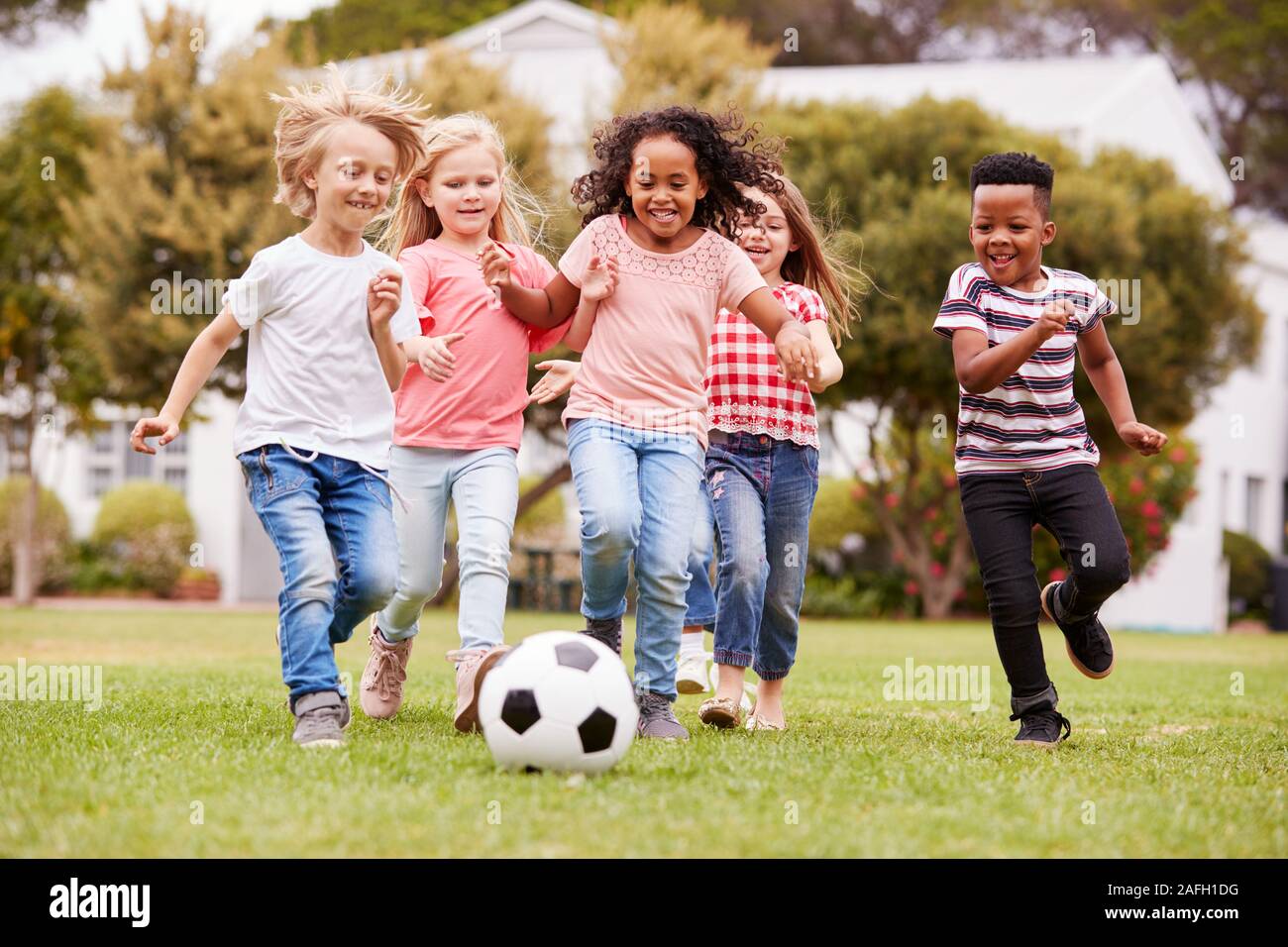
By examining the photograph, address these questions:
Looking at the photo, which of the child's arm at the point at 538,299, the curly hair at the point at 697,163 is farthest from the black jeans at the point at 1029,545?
the child's arm at the point at 538,299

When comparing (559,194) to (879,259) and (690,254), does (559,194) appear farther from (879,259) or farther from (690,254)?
(690,254)

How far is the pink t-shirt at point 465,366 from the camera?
209 inches

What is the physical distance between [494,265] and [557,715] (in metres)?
1.72

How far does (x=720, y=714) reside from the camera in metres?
5.45

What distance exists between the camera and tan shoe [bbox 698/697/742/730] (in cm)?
545

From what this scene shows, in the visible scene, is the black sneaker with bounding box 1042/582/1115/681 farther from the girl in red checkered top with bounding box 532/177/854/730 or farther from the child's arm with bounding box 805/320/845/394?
the child's arm with bounding box 805/320/845/394

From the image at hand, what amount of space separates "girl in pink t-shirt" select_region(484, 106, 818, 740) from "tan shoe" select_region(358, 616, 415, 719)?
87 cm

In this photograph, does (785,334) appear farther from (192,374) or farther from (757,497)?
(192,374)

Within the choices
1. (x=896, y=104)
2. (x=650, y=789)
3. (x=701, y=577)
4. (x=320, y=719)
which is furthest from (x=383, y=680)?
(x=896, y=104)

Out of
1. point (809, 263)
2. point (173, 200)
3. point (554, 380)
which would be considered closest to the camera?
point (554, 380)

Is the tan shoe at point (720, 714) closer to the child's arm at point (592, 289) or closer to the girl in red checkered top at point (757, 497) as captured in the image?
the girl in red checkered top at point (757, 497)

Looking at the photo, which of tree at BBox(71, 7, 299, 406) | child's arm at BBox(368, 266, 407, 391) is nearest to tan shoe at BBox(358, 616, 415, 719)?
child's arm at BBox(368, 266, 407, 391)

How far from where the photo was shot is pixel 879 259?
58.3ft

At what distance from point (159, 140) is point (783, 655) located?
14.3m
